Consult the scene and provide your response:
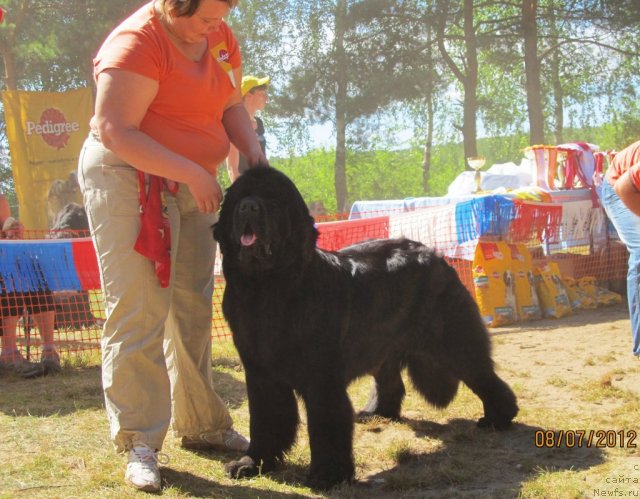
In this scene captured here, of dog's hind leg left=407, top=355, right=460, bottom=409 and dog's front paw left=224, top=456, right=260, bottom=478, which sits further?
dog's hind leg left=407, top=355, right=460, bottom=409

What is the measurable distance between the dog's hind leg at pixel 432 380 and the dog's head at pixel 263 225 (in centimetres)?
99

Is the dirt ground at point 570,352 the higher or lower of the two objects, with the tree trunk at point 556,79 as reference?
lower

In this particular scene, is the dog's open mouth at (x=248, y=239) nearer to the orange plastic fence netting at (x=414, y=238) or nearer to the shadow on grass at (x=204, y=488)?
the shadow on grass at (x=204, y=488)

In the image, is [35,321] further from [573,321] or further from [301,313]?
[573,321]

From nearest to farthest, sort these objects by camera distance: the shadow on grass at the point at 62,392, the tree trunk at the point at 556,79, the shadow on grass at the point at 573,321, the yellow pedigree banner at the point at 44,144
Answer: the shadow on grass at the point at 62,392
the shadow on grass at the point at 573,321
the yellow pedigree banner at the point at 44,144
the tree trunk at the point at 556,79

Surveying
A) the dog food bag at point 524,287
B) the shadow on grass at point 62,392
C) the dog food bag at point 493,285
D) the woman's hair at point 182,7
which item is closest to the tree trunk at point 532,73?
the dog food bag at point 524,287

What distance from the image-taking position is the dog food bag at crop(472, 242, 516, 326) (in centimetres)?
577

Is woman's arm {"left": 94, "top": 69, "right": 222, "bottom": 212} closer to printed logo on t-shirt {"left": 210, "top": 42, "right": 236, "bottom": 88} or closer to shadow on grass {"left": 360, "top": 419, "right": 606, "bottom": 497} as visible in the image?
printed logo on t-shirt {"left": 210, "top": 42, "right": 236, "bottom": 88}

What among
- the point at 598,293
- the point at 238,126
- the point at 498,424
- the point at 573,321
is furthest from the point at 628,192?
the point at 598,293

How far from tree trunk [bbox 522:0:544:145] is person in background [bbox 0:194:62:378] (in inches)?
388

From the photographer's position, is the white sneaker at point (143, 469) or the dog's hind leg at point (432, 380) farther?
the dog's hind leg at point (432, 380)

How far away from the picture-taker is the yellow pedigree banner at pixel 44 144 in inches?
426
